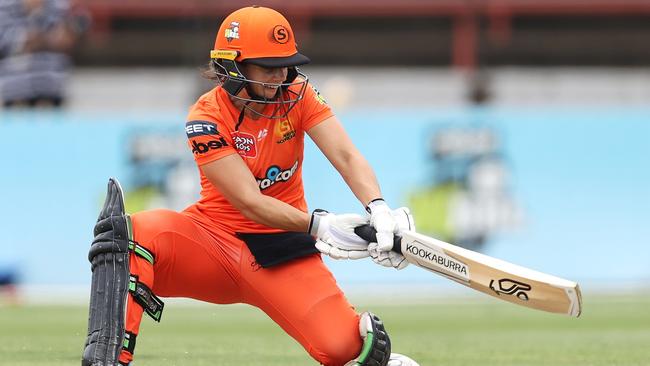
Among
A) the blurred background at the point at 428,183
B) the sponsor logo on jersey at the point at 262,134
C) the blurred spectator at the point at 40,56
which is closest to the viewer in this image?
the sponsor logo on jersey at the point at 262,134

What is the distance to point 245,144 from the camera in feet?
22.5

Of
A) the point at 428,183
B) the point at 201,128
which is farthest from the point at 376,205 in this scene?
the point at 428,183

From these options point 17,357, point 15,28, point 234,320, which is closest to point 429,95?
point 15,28

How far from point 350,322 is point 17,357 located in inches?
92.9

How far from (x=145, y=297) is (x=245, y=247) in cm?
65

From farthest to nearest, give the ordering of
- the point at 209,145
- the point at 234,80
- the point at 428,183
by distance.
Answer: the point at 428,183
the point at 234,80
the point at 209,145

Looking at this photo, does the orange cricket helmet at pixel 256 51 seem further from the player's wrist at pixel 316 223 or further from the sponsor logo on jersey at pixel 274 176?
the player's wrist at pixel 316 223

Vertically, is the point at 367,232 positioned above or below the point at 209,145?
below

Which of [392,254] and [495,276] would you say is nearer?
[495,276]

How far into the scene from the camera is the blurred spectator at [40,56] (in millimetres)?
17453

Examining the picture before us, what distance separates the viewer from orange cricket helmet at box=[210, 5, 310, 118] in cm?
673

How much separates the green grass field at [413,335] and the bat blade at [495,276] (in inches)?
59.5

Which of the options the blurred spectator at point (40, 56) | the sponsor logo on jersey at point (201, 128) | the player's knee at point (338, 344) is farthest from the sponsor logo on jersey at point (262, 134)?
→ the blurred spectator at point (40, 56)

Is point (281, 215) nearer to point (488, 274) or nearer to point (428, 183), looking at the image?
point (488, 274)
